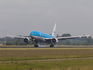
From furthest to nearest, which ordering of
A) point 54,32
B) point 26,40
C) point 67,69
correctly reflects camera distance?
point 54,32
point 26,40
point 67,69

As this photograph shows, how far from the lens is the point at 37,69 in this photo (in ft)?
68.2

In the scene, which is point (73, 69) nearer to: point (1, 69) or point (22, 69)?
point (22, 69)

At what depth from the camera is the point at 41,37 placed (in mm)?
90188

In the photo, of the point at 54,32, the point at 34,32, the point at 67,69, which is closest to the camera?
the point at 67,69

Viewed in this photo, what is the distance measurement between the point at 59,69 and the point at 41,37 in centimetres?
6948

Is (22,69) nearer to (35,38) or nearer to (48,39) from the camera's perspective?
(35,38)

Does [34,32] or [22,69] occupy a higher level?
[34,32]

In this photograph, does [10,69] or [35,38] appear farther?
[35,38]

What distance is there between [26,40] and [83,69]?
72689 millimetres

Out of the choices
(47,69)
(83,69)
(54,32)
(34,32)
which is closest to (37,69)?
(47,69)

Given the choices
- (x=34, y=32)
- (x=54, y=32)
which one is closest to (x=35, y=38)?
(x=34, y=32)

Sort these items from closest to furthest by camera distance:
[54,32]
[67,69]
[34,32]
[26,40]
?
1. [67,69]
2. [34,32]
3. [26,40]
4. [54,32]

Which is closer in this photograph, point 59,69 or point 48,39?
point 59,69

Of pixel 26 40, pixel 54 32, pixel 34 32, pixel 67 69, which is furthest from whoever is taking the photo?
pixel 54 32
